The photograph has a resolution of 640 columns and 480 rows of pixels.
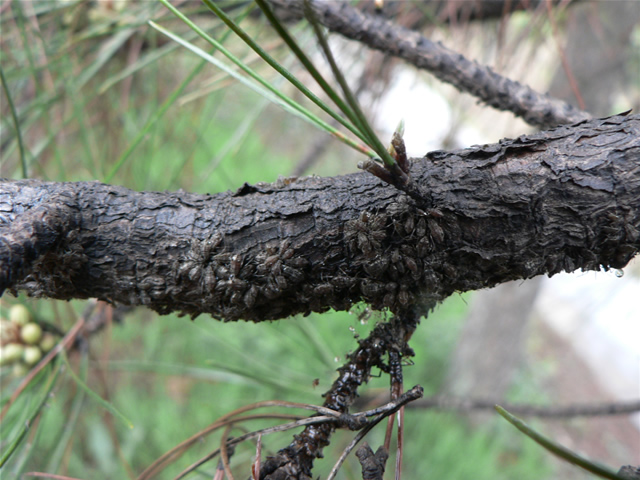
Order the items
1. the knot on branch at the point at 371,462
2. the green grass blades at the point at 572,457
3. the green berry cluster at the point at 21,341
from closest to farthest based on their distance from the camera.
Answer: the green grass blades at the point at 572,457
the knot on branch at the point at 371,462
the green berry cluster at the point at 21,341

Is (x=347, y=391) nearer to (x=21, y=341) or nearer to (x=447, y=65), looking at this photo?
(x=447, y=65)

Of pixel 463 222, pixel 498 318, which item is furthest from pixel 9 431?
pixel 498 318

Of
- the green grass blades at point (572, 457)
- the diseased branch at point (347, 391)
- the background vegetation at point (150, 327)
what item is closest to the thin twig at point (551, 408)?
the background vegetation at point (150, 327)

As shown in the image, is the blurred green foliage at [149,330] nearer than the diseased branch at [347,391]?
No

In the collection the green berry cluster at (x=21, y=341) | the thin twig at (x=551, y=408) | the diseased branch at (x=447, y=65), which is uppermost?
the diseased branch at (x=447, y=65)

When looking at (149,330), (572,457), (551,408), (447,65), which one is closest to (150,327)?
(149,330)

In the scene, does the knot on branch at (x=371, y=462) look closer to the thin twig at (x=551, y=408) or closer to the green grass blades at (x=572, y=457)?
the green grass blades at (x=572, y=457)

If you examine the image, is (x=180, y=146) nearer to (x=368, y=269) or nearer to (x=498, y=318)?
(x=368, y=269)
